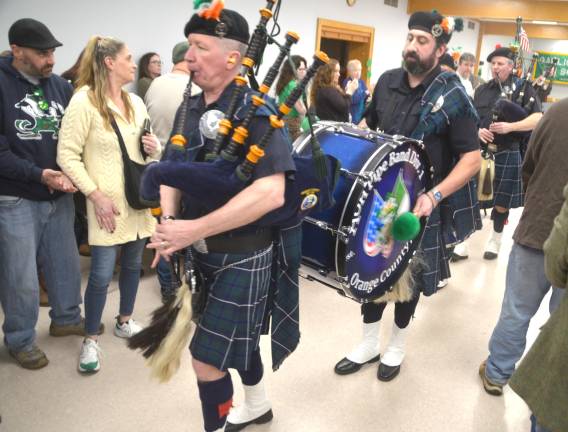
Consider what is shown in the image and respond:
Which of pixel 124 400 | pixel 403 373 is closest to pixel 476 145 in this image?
pixel 403 373

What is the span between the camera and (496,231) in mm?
4098

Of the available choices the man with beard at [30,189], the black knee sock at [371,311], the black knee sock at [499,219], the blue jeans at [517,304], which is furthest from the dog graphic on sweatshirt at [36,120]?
the black knee sock at [499,219]

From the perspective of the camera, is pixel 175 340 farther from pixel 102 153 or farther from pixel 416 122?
pixel 416 122

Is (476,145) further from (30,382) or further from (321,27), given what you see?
(321,27)

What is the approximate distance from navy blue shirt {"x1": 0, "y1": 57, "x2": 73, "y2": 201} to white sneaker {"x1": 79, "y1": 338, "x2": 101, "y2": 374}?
70cm

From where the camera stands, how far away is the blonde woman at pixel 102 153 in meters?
2.09

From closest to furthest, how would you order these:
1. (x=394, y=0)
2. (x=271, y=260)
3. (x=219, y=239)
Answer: (x=219, y=239) < (x=271, y=260) < (x=394, y=0)

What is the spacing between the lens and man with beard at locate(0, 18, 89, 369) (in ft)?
6.62

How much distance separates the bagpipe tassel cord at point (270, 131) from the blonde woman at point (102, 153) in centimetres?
110

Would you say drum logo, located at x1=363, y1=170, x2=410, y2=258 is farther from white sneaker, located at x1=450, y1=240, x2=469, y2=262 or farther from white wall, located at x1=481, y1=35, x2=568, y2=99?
white wall, located at x1=481, y1=35, x2=568, y2=99

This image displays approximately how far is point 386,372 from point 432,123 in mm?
1167

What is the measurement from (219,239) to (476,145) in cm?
116

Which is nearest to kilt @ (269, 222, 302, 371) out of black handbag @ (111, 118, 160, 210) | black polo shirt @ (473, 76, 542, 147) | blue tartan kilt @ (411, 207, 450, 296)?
blue tartan kilt @ (411, 207, 450, 296)

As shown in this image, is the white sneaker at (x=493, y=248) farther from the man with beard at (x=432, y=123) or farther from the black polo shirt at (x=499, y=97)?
the man with beard at (x=432, y=123)
